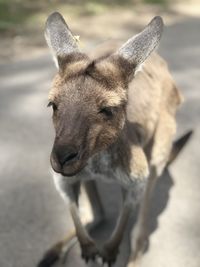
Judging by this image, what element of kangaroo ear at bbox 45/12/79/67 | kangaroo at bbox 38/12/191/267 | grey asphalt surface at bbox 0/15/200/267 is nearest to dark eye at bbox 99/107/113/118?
kangaroo at bbox 38/12/191/267

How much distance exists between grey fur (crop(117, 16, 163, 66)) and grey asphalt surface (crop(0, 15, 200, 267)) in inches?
49.2

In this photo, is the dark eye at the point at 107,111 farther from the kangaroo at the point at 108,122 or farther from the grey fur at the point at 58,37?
the grey fur at the point at 58,37

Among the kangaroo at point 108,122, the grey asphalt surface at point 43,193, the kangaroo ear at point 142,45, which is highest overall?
the kangaroo ear at point 142,45

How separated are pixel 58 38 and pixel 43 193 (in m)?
1.40

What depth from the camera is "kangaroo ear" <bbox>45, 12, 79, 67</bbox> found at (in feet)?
8.36

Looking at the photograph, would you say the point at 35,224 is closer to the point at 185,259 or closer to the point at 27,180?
the point at 27,180

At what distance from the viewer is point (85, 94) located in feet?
7.54

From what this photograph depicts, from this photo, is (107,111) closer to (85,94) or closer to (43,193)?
(85,94)

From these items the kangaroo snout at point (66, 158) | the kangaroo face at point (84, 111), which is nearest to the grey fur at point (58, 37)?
the kangaroo face at point (84, 111)

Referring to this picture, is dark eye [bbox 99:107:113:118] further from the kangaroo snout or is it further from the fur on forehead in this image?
the kangaroo snout

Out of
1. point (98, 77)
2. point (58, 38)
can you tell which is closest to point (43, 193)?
point (58, 38)

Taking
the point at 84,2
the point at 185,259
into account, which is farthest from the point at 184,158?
the point at 84,2

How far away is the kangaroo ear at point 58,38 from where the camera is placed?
255 cm

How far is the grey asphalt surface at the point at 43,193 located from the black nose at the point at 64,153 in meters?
1.14
